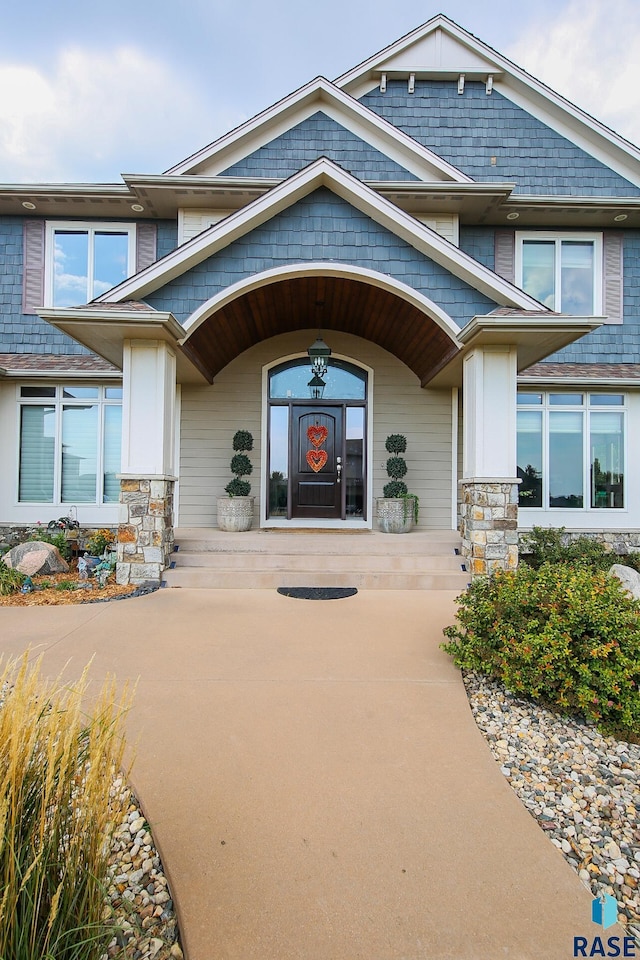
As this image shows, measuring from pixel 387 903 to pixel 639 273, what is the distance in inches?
380

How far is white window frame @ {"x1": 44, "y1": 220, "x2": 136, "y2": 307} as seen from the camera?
8094mm

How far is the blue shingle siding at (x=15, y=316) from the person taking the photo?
26.4ft

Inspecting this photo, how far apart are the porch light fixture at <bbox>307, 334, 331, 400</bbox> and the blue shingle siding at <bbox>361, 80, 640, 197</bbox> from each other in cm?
426

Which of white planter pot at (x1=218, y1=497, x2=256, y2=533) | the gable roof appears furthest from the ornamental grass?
the gable roof

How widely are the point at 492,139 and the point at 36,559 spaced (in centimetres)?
991

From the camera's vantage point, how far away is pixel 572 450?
7.96 m

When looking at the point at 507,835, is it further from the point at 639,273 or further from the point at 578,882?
the point at 639,273

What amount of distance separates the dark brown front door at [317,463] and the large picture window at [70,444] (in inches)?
113

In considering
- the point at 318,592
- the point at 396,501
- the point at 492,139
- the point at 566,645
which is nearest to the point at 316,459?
the point at 396,501

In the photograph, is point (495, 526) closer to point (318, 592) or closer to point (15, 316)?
point (318, 592)

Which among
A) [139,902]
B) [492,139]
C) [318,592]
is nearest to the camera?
[139,902]

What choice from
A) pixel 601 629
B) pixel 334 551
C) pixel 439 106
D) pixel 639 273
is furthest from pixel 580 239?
pixel 601 629

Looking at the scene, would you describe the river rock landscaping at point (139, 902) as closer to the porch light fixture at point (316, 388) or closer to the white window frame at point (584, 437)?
the porch light fixture at point (316, 388)

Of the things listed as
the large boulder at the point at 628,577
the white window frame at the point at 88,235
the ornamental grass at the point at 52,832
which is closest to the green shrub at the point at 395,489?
the large boulder at the point at 628,577
